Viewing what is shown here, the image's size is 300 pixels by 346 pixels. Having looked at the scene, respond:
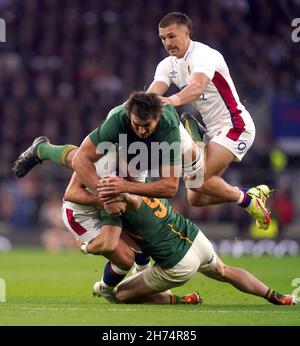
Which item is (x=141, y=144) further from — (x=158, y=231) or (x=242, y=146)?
(x=242, y=146)

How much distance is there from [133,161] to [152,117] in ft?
2.86

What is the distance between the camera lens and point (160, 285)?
9.25 meters

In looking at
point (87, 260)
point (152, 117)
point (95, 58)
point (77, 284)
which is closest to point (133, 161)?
point (152, 117)

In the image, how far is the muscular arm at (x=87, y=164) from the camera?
29.8 ft

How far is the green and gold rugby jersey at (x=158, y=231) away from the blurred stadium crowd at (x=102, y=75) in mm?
9192

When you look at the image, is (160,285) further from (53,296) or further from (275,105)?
(275,105)

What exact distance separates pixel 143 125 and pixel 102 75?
14.1 metres

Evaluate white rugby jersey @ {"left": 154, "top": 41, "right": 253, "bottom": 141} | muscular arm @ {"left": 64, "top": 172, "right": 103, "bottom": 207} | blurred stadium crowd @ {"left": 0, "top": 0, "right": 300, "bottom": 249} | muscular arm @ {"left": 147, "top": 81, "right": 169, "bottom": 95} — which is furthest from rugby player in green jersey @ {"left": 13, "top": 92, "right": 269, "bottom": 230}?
blurred stadium crowd @ {"left": 0, "top": 0, "right": 300, "bottom": 249}

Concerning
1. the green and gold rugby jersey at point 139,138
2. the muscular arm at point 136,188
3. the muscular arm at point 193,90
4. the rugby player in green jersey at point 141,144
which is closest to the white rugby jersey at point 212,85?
the muscular arm at point 193,90

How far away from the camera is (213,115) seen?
11000mm

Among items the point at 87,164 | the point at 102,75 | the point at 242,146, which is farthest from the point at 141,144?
the point at 102,75

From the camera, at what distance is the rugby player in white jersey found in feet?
34.4

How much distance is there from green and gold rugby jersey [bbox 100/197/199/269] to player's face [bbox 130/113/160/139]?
834mm

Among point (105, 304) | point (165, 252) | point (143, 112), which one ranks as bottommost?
point (105, 304)
